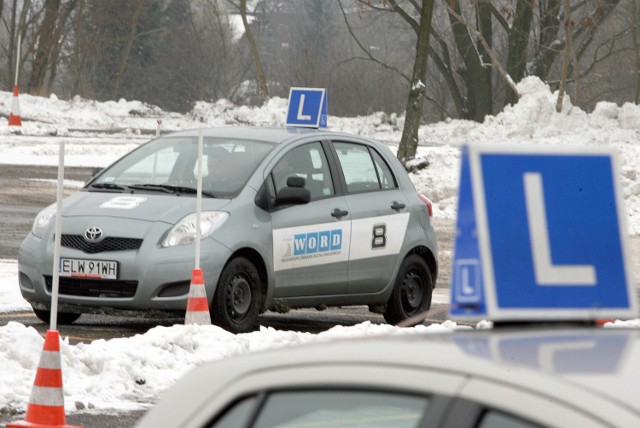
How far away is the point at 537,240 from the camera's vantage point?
2646 mm

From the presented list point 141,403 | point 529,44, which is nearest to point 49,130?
point 529,44

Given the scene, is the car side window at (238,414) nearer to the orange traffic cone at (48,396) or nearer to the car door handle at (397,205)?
the orange traffic cone at (48,396)

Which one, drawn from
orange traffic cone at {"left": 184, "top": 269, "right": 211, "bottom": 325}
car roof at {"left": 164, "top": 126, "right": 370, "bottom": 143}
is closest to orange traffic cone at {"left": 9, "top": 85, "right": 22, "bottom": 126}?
car roof at {"left": 164, "top": 126, "right": 370, "bottom": 143}

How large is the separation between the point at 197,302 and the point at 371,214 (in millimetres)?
2202

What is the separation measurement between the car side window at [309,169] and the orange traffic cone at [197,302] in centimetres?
150

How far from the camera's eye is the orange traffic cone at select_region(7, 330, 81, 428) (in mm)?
6910

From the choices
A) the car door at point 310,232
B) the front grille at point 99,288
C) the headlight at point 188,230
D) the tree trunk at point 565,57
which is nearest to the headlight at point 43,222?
the front grille at point 99,288

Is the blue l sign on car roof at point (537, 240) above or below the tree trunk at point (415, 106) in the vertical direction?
below

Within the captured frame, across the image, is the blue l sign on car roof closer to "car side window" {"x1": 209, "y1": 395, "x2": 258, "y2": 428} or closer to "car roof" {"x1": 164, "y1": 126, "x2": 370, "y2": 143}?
"car side window" {"x1": 209, "y1": 395, "x2": 258, "y2": 428}

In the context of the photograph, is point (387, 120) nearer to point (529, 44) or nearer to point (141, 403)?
point (529, 44)

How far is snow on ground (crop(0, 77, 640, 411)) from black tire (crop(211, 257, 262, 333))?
568 mm

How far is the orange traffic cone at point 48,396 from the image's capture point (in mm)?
6910

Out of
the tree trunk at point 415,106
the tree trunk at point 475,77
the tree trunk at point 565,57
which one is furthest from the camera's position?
the tree trunk at point 475,77

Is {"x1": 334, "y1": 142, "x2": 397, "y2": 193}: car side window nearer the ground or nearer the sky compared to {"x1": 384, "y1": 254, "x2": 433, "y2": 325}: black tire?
nearer the sky
